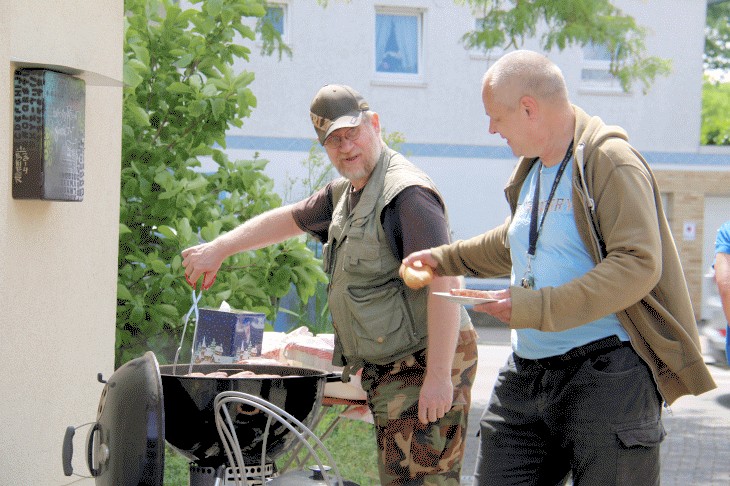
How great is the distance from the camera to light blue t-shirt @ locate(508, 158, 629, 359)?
304 cm

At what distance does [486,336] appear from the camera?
17875 mm

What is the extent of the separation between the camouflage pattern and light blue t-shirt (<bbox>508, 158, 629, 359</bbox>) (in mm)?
821

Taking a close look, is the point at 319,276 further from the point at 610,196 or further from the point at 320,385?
the point at 610,196

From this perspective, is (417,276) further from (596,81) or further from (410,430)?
(596,81)

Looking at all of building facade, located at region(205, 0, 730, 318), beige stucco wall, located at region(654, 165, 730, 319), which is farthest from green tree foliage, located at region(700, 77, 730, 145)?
beige stucco wall, located at region(654, 165, 730, 319)

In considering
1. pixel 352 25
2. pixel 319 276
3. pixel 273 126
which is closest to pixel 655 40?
pixel 352 25

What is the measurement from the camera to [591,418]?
120 inches

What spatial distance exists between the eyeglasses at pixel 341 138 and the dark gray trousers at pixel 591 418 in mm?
1160

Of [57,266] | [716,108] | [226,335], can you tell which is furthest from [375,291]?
[716,108]

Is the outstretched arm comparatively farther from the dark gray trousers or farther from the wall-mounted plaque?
the dark gray trousers

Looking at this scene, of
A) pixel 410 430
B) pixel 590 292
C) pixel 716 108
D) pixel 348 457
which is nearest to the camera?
pixel 590 292

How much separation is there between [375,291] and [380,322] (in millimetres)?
130

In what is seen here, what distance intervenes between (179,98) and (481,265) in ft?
13.5

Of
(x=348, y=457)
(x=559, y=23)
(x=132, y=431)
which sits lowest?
(x=348, y=457)
